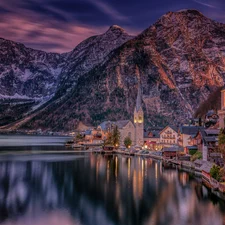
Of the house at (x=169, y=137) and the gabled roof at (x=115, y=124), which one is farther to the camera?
the gabled roof at (x=115, y=124)

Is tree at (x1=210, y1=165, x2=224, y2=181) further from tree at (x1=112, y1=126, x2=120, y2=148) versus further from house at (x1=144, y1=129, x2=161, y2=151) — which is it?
tree at (x1=112, y1=126, x2=120, y2=148)

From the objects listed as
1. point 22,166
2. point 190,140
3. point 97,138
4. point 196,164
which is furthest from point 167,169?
point 97,138

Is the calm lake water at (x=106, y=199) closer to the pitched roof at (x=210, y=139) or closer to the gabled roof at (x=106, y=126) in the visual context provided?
the pitched roof at (x=210, y=139)

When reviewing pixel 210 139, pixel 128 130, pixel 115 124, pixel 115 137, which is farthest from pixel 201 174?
pixel 115 124

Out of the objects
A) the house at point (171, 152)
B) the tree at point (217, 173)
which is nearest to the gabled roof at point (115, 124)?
the house at point (171, 152)

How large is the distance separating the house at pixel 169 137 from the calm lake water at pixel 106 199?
40.1 meters

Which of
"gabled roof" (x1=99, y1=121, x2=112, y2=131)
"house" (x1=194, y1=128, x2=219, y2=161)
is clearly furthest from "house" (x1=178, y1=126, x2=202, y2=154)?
"gabled roof" (x1=99, y1=121, x2=112, y2=131)

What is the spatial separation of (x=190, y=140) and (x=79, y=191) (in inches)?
1987

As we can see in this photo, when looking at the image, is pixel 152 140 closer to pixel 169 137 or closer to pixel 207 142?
pixel 169 137

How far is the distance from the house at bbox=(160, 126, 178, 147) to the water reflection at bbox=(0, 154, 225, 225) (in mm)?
40021

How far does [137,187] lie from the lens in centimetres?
5353

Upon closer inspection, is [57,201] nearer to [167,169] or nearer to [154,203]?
[154,203]

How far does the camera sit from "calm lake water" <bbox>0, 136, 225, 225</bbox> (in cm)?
3666

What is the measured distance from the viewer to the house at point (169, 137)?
11039 cm
